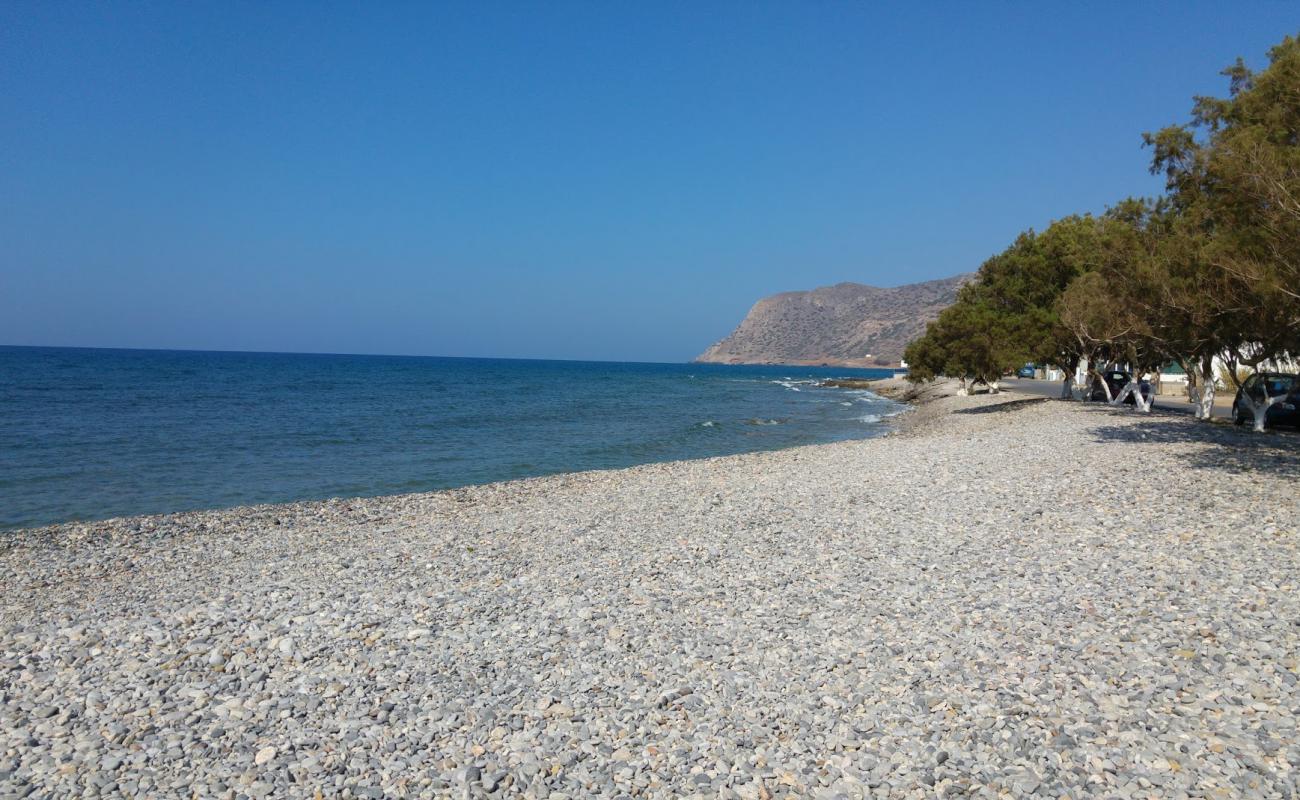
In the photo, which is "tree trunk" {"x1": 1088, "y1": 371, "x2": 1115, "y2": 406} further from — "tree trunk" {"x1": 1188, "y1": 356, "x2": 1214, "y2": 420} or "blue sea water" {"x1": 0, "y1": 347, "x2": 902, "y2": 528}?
"blue sea water" {"x1": 0, "y1": 347, "x2": 902, "y2": 528}

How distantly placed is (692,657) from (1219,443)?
18.3 meters

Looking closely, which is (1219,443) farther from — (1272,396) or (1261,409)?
(1272,396)

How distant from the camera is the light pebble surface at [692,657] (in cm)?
498

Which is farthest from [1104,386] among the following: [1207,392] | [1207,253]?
[1207,253]

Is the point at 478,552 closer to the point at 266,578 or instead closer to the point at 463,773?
the point at 266,578

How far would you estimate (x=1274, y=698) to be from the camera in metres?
5.42

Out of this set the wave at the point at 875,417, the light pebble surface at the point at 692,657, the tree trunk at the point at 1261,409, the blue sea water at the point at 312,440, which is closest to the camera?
the light pebble surface at the point at 692,657

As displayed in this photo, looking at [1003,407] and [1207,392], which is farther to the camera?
[1003,407]

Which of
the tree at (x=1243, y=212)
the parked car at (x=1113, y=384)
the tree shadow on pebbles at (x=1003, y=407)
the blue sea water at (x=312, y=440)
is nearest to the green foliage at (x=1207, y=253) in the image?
the tree at (x=1243, y=212)

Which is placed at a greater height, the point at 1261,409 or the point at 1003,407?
the point at 1261,409

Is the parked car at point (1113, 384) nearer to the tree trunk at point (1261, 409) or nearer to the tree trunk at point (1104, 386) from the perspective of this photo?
the tree trunk at point (1104, 386)

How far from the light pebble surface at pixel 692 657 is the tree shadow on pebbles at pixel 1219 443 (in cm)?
367

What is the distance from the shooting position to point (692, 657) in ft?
22.0

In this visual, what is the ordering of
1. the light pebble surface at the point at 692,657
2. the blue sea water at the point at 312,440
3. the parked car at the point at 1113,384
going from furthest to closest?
the parked car at the point at 1113,384
the blue sea water at the point at 312,440
the light pebble surface at the point at 692,657
